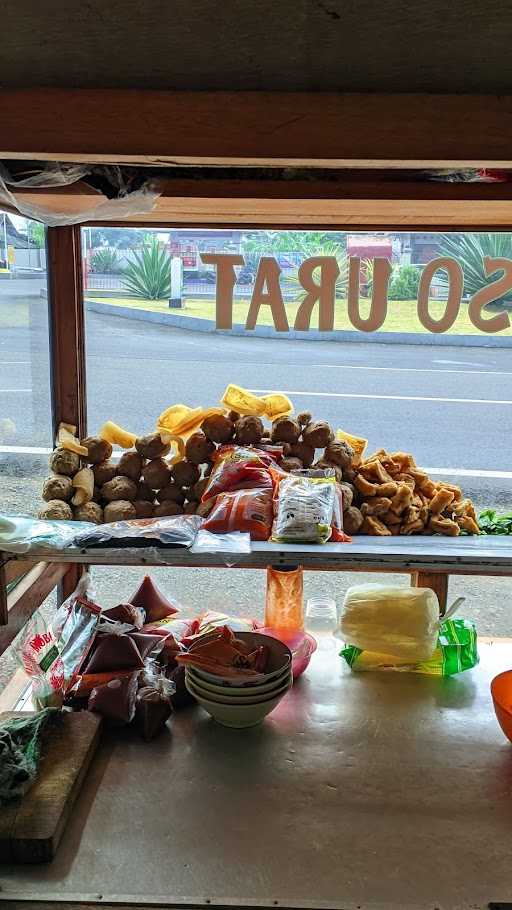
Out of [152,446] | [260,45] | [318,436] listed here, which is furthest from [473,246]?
[260,45]

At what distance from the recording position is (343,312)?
6.81 feet

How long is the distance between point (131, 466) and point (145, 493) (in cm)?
9

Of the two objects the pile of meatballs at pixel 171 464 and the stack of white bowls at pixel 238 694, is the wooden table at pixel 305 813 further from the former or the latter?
the pile of meatballs at pixel 171 464

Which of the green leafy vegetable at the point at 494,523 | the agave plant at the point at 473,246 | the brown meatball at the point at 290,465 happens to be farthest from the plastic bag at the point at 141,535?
the agave plant at the point at 473,246

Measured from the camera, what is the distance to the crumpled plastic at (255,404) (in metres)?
2.11

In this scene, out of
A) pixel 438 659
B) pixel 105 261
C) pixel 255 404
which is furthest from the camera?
pixel 105 261

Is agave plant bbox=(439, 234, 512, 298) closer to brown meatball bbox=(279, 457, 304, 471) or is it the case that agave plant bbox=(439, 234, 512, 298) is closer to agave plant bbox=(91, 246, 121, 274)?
brown meatball bbox=(279, 457, 304, 471)

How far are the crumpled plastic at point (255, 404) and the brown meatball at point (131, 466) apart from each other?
0.31 metres

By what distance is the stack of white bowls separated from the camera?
1440 mm

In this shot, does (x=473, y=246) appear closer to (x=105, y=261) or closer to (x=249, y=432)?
(x=249, y=432)

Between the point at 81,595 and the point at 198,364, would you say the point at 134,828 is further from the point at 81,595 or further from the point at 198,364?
the point at 198,364

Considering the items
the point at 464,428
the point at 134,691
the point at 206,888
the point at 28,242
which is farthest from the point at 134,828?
the point at 464,428

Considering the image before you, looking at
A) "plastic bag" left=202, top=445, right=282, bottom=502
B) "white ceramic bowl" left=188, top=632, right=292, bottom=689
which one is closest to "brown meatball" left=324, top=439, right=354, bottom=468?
"plastic bag" left=202, top=445, right=282, bottom=502

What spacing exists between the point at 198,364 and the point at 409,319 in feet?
2.83
